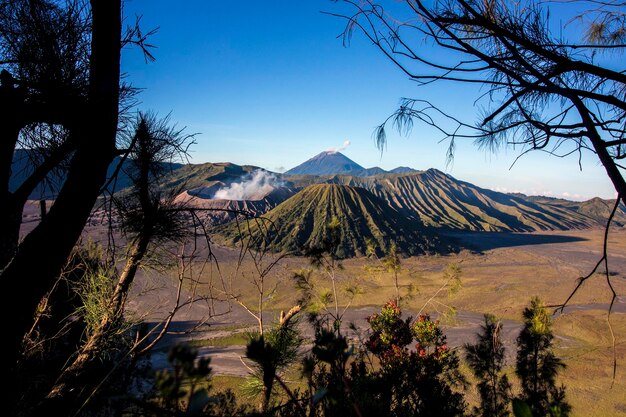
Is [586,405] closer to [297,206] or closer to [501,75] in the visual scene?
[501,75]

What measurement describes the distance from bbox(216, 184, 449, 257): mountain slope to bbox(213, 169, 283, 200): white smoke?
24.0m

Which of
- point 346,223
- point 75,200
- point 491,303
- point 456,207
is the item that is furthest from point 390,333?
point 456,207

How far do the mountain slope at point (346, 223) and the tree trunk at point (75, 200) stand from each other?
5092 cm

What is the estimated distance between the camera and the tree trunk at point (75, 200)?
1.04 metres

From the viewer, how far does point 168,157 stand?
267 cm

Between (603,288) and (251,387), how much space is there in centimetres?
4713

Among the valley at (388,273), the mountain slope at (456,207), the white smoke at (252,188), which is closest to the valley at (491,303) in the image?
the valley at (388,273)

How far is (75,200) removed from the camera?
1.16 metres

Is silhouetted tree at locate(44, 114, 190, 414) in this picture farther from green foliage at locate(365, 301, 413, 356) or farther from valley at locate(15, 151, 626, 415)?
green foliage at locate(365, 301, 413, 356)

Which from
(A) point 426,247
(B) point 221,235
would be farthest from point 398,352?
(B) point 221,235

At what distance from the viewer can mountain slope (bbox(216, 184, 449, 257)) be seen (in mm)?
57156

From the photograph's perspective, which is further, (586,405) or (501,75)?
(586,405)

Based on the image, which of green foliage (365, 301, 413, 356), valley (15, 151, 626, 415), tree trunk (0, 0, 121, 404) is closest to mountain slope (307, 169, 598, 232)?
valley (15, 151, 626, 415)

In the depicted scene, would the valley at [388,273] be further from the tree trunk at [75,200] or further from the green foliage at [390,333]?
the green foliage at [390,333]
